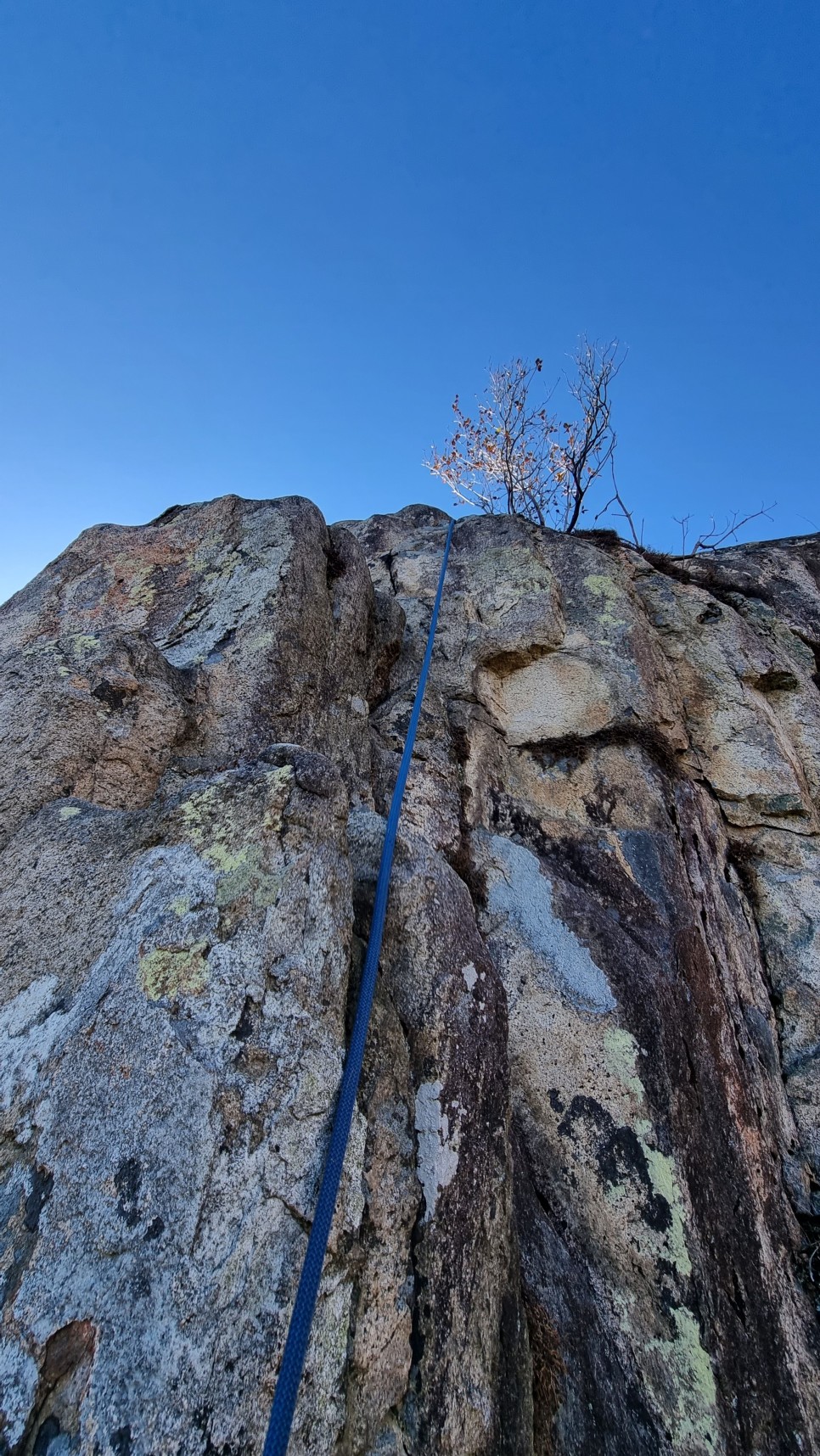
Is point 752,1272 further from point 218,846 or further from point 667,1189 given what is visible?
point 218,846

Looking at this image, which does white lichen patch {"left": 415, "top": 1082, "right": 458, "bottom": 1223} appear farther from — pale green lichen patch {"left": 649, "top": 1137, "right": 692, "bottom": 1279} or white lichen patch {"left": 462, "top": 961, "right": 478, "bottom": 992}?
pale green lichen patch {"left": 649, "top": 1137, "right": 692, "bottom": 1279}

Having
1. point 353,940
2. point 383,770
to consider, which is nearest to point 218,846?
point 353,940

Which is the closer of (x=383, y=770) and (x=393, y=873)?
(x=393, y=873)

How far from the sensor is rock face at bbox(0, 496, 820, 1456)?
174 centimetres

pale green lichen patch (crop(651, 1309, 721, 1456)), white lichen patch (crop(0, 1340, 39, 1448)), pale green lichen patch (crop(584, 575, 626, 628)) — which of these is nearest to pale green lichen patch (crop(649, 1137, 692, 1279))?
pale green lichen patch (crop(651, 1309, 721, 1456))

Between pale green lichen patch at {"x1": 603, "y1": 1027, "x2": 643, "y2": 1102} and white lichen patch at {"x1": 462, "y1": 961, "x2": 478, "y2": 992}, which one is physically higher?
white lichen patch at {"x1": 462, "y1": 961, "x2": 478, "y2": 992}

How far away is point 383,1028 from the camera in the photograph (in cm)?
241

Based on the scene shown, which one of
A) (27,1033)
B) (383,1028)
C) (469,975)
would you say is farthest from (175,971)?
(469,975)

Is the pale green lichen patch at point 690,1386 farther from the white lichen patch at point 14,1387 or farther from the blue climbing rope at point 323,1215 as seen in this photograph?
the white lichen patch at point 14,1387

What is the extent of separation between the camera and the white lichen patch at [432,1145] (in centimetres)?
223

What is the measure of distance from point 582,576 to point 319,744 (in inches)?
120

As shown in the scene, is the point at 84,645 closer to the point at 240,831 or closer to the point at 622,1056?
the point at 240,831

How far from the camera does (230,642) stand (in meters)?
3.83

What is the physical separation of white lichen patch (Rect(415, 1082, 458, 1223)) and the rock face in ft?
→ 0.03
